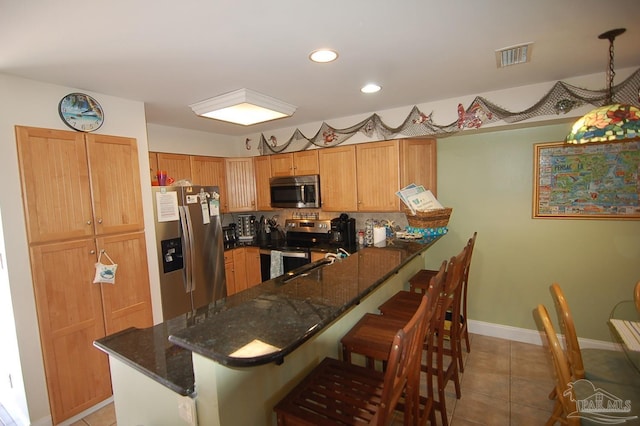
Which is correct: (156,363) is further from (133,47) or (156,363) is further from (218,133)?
(218,133)

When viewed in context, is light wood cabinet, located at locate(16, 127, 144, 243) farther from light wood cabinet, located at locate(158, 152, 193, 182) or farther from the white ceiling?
light wood cabinet, located at locate(158, 152, 193, 182)

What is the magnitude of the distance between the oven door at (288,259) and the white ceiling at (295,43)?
186cm

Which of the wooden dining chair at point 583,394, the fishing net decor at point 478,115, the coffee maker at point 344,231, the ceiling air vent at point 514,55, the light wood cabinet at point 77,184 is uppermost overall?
the ceiling air vent at point 514,55

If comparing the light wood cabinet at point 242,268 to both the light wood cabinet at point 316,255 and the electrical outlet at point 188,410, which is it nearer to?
the light wood cabinet at point 316,255

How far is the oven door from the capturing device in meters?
3.61

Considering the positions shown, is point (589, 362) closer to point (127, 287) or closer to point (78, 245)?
point (127, 287)

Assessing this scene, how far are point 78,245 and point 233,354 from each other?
2022 mm

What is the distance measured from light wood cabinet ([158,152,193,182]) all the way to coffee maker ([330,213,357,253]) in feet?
6.35

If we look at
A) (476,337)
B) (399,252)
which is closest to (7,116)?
(399,252)

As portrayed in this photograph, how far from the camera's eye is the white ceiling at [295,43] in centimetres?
138

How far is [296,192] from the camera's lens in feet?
12.7

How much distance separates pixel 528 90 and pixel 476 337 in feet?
8.11

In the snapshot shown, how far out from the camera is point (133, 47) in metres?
1.67

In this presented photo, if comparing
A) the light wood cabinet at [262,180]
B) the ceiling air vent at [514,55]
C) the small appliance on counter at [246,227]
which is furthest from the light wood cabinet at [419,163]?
the small appliance on counter at [246,227]
